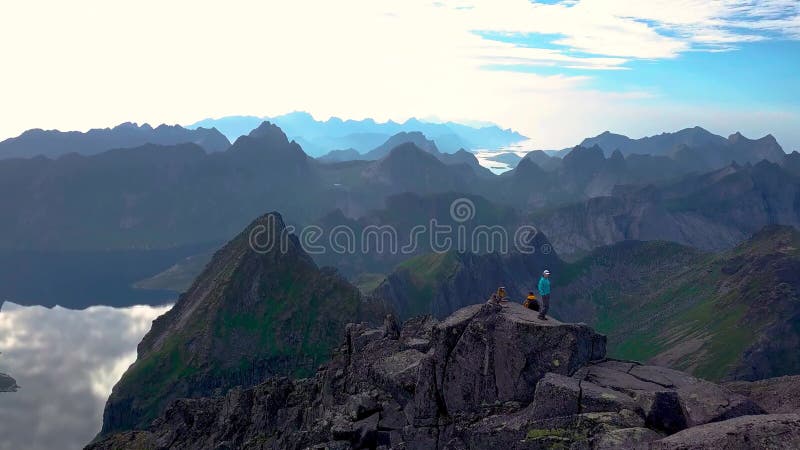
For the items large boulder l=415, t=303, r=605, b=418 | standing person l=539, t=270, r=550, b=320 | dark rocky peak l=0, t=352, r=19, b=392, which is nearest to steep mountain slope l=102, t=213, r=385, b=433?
dark rocky peak l=0, t=352, r=19, b=392

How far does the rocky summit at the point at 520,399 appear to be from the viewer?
98.3 ft

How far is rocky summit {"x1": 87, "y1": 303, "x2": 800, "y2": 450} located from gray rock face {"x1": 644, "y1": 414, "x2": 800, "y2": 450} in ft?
0.15

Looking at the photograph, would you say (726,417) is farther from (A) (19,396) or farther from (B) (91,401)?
(A) (19,396)

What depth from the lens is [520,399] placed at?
3797cm

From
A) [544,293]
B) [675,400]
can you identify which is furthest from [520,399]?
[675,400]

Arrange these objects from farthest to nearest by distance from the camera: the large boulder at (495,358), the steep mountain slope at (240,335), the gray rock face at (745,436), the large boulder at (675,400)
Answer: the steep mountain slope at (240,335), the large boulder at (495,358), the large boulder at (675,400), the gray rock face at (745,436)

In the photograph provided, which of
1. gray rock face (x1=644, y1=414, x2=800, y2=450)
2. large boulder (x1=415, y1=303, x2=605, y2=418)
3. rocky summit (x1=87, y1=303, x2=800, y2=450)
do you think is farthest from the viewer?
large boulder (x1=415, y1=303, x2=605, y2=418)

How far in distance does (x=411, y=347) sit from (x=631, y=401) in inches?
930

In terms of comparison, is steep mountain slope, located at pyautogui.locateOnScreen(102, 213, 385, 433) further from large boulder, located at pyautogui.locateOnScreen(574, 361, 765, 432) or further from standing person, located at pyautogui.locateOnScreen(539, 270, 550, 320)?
large boulder, located at pyautogui.locateOnScreen(574, 361, 765, 432)

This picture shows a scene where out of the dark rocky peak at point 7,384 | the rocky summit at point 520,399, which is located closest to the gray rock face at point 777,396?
the rocky summit at point 520,399

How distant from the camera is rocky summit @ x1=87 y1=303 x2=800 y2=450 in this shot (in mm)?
29953

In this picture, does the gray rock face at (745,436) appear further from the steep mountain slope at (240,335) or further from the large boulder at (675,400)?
the steep mountain slope at (240,335)

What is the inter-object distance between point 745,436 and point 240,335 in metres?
169

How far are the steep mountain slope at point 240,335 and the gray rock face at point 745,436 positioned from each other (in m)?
149
